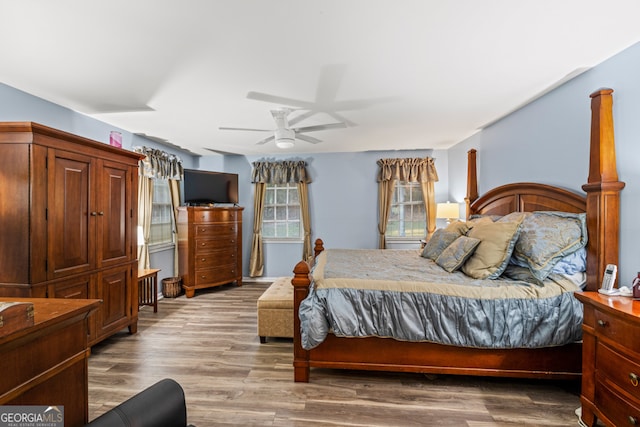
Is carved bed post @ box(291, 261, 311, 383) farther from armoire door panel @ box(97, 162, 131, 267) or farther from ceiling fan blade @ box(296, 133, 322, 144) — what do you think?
ceiling fan blade @ box(296, 133, 322, 144)

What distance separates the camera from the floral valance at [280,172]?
522 centimetres

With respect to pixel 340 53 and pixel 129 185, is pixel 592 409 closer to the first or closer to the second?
pixel 340 53

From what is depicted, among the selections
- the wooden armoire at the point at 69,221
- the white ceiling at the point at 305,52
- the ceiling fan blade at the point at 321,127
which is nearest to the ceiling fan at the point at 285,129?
the ceiling fan blade at the point at 321,127

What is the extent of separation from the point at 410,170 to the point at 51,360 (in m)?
4.91

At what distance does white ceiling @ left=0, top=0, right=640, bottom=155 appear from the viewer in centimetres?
153

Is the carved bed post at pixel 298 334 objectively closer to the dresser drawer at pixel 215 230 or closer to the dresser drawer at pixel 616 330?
the dresser drawer at pixel 616 330

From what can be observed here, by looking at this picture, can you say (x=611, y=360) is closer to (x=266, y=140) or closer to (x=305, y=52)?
(x=305, y=52)

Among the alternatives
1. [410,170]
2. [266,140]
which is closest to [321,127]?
[266,140]

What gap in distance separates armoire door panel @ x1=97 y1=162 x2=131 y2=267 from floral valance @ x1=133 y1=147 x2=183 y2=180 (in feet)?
3.44

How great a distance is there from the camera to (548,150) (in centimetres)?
261

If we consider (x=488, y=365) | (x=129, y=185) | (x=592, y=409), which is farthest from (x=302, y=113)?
(x=592, y=409)

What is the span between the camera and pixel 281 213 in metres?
5.49

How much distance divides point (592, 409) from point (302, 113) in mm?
3258

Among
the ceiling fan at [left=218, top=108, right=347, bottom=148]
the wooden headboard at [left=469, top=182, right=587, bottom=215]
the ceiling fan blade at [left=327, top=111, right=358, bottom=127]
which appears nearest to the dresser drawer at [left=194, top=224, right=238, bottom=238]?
the ceiling fan at [left=218, top=108, right=347, bottom=148]
